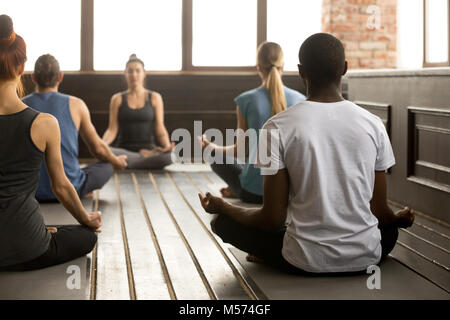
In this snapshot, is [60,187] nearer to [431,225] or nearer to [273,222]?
[273,222]

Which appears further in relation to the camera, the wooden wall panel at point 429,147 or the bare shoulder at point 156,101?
the bare shoulder at point 156,101

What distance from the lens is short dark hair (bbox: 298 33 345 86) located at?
7.78ft

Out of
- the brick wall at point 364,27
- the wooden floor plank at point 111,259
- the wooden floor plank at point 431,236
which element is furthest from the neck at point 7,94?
the brick wall at point 364,27

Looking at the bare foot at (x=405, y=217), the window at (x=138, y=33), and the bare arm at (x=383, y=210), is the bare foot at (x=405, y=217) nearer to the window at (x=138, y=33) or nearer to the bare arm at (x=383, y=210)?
the bare arm at (x=383, y=210)

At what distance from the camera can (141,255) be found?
9.96 feet

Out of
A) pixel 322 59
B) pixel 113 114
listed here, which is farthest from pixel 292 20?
pixel 322 59

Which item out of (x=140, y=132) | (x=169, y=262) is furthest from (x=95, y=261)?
(x=140, y=132)

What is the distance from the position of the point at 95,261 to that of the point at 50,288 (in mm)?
443

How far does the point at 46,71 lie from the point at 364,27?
4024 mm

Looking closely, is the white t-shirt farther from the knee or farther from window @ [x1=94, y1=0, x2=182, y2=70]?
window @ [x1=94, y1=0, x2=182, y2=70]

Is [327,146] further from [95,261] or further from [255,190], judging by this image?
[255,190]

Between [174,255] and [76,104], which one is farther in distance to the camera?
[76,104]

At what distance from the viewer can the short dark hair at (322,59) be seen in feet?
7.78

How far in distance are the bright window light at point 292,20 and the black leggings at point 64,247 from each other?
5.03 m
